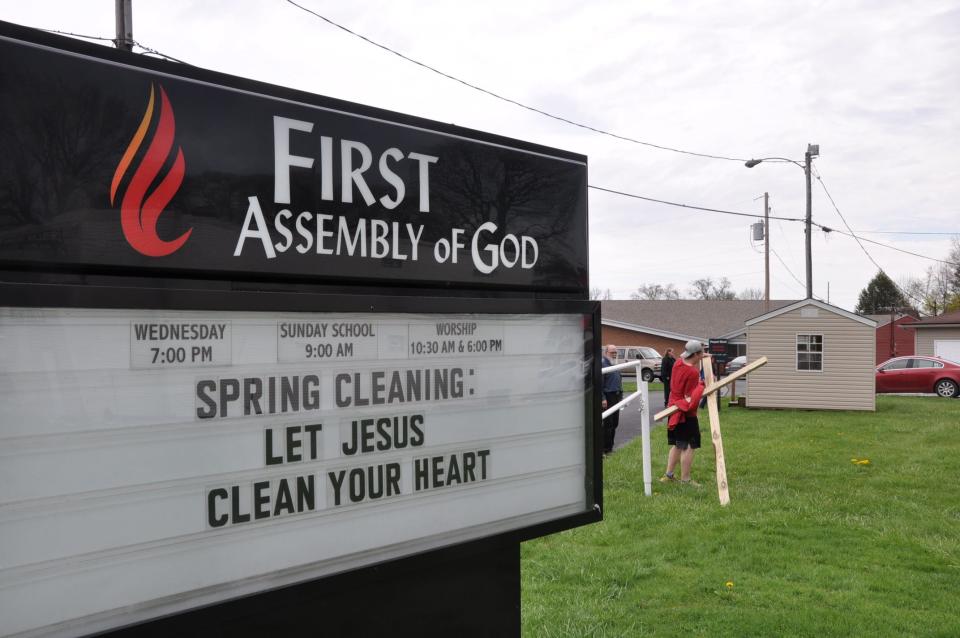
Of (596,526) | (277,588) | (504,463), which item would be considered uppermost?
(504,463)

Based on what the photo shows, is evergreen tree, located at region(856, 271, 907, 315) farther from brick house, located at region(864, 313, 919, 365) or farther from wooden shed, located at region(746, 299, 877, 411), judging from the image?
wooden shed, located at region(746, 299, 877, 411)

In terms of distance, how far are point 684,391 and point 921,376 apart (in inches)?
933

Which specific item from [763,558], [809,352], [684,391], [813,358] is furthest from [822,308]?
[763,558]

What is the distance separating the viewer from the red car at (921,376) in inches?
1135

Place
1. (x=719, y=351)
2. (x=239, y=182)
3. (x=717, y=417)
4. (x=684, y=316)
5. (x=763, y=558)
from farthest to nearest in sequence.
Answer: (x=684, y=316)
(x=719, y=351)
(x=717, y=417)
(x=763, y=558)
(x=239, y=182)

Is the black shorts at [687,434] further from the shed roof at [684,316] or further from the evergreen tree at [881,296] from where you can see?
the evergreen tree at [881,296]

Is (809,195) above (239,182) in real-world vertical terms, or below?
above

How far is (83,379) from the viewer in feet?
7.09

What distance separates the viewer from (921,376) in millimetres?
29391

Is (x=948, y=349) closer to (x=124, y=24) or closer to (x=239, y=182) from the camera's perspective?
(x=124, y=24)

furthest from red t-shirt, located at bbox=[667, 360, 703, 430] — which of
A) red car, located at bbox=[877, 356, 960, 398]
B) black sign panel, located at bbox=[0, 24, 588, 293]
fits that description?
red car, located at bbox=[877, 356, 960, 398]

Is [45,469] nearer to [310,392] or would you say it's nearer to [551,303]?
Result: [310,392]

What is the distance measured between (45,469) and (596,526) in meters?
6.35

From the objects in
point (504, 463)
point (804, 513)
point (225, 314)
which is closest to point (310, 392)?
point (225, 314)
